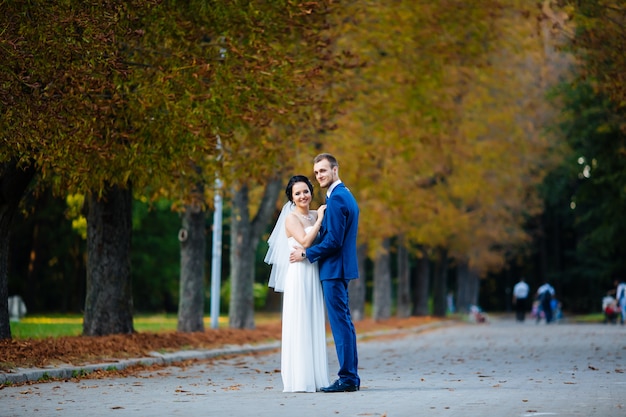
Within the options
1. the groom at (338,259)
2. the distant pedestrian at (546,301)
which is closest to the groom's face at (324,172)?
the groom at (338,259)

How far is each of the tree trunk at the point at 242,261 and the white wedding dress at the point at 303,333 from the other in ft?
55.9

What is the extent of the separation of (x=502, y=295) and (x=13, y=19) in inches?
3468

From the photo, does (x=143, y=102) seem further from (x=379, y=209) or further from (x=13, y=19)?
(x=379, y=209)

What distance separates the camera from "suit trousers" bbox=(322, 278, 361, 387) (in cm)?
1221

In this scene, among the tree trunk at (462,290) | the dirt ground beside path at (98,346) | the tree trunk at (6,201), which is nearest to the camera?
the dirt ground beside path at (98,346)

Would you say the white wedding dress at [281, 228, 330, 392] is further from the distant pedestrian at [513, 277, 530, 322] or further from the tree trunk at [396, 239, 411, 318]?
the tree trunk at [396, 239, 411, 318]

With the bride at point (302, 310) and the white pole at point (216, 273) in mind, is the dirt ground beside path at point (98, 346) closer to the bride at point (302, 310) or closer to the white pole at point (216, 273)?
the white pole at point (216, 273)

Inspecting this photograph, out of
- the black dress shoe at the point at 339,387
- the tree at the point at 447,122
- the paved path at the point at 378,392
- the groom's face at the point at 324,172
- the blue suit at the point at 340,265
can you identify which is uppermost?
the tree at the point at 447,122

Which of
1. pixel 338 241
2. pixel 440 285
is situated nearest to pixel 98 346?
pixel 338 241

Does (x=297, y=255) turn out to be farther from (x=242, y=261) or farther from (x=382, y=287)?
(x=382, y=287)

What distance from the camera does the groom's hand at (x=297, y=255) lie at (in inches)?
490

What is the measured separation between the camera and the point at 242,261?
97.6ft

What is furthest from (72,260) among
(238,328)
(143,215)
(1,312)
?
(1,312)

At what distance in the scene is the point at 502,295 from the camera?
100062 mm
